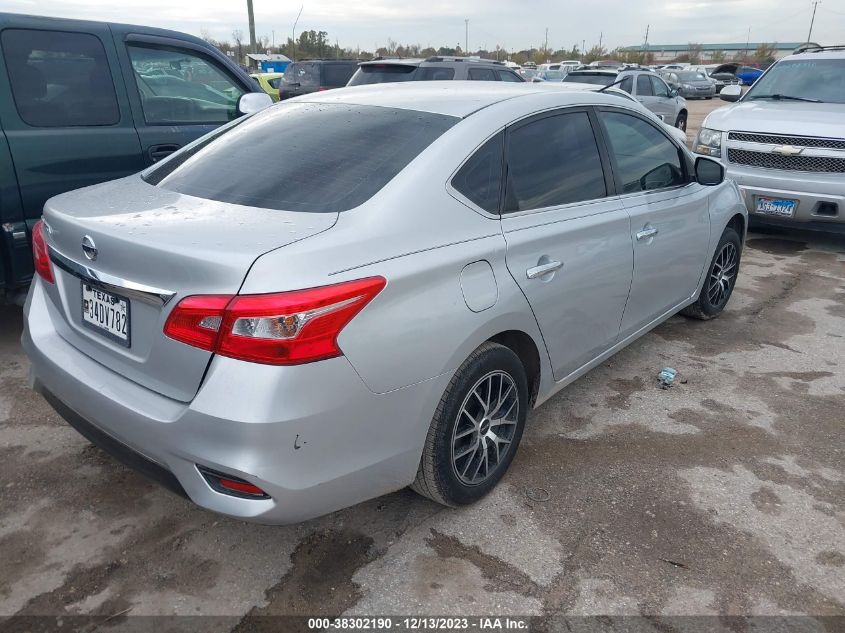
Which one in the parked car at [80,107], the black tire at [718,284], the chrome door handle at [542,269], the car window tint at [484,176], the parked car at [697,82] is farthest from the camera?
the parked car at [697,82]

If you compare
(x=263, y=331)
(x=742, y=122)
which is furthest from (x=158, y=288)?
(x=742, y=122)

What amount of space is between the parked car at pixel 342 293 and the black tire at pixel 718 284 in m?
1.54

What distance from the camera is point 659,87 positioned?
15422mm

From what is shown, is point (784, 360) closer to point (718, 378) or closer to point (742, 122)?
point (718, 378)

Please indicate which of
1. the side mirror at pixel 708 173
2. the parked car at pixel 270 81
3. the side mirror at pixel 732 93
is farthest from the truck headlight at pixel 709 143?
the parked car at pixel 270 81

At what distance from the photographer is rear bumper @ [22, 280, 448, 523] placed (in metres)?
1.95

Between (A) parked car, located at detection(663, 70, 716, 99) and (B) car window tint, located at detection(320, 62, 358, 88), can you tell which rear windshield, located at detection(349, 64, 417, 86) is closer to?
(B) car window tint, located at detection(320, 62, 358, 88)

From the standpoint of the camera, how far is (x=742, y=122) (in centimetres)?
709

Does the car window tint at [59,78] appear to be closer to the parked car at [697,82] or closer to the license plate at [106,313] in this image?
the license plate at [106,313]

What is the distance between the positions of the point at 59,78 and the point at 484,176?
9.87 feet

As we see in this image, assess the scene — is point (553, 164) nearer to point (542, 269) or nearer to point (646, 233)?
point (542, 269)

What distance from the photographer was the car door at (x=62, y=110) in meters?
3.88

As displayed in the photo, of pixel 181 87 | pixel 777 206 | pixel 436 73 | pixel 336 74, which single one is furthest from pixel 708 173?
pixel 336 74

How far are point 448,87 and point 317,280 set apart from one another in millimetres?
1747
